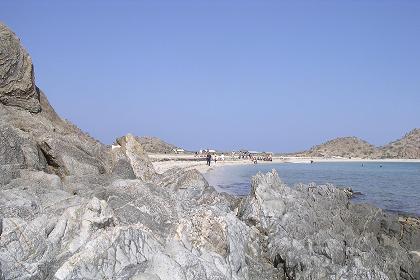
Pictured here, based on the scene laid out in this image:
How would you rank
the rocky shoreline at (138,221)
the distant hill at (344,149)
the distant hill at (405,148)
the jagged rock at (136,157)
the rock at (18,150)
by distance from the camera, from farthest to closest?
the distant hill at (344,149) < the distant hill at (405,148) < the jagged rock at (136,157) < the rock at (18,150) < the rocky shoreline at (138,221)

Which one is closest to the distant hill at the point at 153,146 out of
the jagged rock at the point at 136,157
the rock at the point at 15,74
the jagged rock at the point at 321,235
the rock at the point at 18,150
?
the jagged rock at the point at 136,157

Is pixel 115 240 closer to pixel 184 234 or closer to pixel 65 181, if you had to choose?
pixel 184 234

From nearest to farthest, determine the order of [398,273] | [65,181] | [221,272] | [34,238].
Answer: [34,238] < [221,272] < [398,273] < [65,181]

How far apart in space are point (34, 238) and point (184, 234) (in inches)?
96.8

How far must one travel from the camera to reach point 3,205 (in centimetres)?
768

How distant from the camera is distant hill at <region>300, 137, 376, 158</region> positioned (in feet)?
384

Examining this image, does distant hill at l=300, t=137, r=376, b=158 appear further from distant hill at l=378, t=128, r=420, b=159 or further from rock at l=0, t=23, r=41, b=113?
rock at l=0, t=23, r=41, b=113

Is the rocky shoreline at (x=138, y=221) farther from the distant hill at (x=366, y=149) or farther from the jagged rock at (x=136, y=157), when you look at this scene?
the distant hill at (x=366, y=149)

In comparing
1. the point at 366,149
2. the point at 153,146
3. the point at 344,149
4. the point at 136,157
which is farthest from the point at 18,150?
the point at 366,149

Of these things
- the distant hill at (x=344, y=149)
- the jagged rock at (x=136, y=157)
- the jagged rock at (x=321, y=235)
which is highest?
the distant hill at (x=344, y=149)

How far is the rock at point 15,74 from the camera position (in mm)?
13273

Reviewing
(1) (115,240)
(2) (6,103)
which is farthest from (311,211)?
(2) (6,103)

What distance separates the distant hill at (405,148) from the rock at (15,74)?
11223 cm

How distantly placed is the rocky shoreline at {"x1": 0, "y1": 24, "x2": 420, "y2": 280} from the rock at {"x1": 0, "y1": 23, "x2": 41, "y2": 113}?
32 mm
